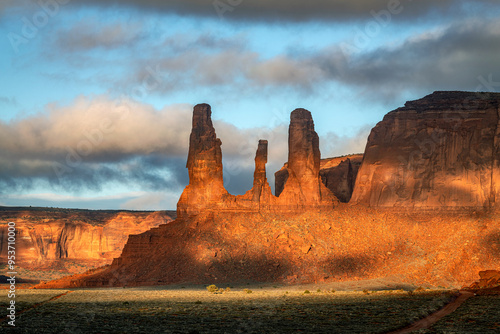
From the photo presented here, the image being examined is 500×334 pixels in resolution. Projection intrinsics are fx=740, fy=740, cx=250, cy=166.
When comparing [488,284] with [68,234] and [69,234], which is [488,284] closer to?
[68,234]

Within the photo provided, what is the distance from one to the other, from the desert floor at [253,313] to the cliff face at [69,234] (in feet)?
300

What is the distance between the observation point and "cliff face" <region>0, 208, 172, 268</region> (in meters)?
160

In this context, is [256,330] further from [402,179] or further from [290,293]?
[402,179]

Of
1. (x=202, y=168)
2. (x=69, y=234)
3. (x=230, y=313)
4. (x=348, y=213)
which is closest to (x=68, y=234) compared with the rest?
(x=69, y=234)

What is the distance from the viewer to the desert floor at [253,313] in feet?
140

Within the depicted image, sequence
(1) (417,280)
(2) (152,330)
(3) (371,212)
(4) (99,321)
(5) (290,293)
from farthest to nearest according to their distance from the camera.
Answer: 1. (3) (371,212)
2. (1) (417,280)
3. (5) (290,293)
4. (4) (99,321)
5. (2) (152,330)

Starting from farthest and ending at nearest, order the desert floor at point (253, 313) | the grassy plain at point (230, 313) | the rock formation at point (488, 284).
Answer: the rock formation at point (488, 284) → the grassy plain at point (230, 313) → the desert floor at point (253, 313)

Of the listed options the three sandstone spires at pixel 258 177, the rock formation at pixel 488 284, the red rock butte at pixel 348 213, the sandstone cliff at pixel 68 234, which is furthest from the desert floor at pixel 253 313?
the sandstone cliff at pixel 68 234

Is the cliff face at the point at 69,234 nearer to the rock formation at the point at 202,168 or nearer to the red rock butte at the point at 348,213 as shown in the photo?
the red rock butte at the point at 348,213

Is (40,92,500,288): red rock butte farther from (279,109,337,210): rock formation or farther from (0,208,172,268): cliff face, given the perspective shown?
(0,208,172,268): cliff face

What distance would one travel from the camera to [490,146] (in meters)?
99.6

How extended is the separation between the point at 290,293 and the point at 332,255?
19605mm

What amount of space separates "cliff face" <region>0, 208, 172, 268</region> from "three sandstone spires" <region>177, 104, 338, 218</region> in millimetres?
61549

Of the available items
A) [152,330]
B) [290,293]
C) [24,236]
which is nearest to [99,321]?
[152,330]
